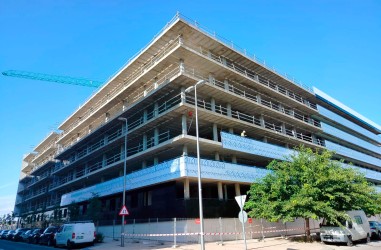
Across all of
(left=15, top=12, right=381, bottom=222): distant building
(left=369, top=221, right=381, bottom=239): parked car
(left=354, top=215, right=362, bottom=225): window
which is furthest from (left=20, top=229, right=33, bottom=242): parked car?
(left=369, top=221, right=381, bottom=239): parked car

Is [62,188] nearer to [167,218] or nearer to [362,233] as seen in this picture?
[167,218]

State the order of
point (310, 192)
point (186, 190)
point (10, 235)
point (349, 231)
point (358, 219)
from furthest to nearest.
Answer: point (10, 235) < point (186, 190) < point (358, 219) < point (310, 192) < point (349, 231)

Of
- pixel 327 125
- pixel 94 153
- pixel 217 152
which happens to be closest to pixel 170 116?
pixel 217 152

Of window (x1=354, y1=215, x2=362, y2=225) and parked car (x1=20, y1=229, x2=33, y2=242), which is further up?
window (x1=354, y1=215, x2=362, y2=225)

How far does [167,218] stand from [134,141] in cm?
1378

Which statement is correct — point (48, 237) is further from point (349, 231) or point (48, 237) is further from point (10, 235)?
point (349, 231)

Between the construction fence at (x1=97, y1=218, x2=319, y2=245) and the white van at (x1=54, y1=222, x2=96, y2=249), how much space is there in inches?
179

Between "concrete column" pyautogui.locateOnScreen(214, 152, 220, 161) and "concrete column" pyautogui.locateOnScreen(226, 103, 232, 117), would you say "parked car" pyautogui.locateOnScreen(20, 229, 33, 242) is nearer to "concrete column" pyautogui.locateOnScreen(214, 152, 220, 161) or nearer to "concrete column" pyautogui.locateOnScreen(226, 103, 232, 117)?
"concrete column" pyautogui.locateOnScreen(214, 152, 220, 161)

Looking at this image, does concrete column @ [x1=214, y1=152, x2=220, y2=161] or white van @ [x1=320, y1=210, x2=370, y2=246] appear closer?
white van @ [x1=320, y1=210, x2=370, y2=246]

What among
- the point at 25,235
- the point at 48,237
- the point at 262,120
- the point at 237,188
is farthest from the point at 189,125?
the point at 25,235

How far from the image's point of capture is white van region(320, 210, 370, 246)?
19219 millimetres

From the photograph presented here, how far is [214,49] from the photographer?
32.5 m

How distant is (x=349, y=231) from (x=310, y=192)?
3.49 m

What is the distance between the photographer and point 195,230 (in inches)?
928
